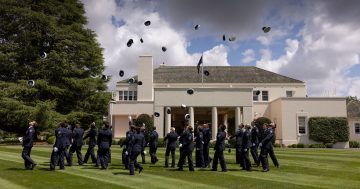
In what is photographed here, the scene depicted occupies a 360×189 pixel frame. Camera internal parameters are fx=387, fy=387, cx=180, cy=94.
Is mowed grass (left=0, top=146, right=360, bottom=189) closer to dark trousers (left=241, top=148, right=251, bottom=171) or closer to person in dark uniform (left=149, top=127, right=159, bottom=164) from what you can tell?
dark trousers (left=241, top=148, right=251, bottom=171)

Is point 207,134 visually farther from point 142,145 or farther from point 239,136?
point 142,145

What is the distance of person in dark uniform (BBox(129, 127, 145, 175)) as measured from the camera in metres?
14.2

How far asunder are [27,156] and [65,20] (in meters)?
31.1

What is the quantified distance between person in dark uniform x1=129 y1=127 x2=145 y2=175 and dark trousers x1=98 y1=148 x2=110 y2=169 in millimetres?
1824

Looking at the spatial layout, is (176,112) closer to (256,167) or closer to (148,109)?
(148,109)

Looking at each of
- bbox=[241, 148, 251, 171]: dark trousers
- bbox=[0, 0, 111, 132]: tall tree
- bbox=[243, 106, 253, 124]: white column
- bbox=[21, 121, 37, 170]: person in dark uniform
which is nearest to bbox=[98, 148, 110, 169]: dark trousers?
bbox=[21, 121, 37, 170]: person in dark uniform

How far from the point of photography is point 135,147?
14477 mm

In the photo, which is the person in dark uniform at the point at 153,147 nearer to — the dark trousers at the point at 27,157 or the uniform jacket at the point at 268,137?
the uniform jacket at the point at 268,137

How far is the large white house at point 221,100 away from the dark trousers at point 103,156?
27485mm

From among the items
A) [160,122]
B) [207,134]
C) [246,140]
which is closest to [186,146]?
[207,134]

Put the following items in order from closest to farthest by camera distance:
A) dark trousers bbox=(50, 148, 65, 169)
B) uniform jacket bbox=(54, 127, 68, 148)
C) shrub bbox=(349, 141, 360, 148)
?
dark trousers bbox=(50, 148, 65, 169) < uniform jacket bbox=(54, 127, 68, 148) < shrub bbox=(349, 141, 360, 148)

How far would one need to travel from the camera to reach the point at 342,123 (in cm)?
4494

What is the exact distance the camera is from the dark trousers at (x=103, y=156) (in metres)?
15.9

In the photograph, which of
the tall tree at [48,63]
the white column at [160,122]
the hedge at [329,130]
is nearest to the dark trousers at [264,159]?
the tall tree at [48,63]
